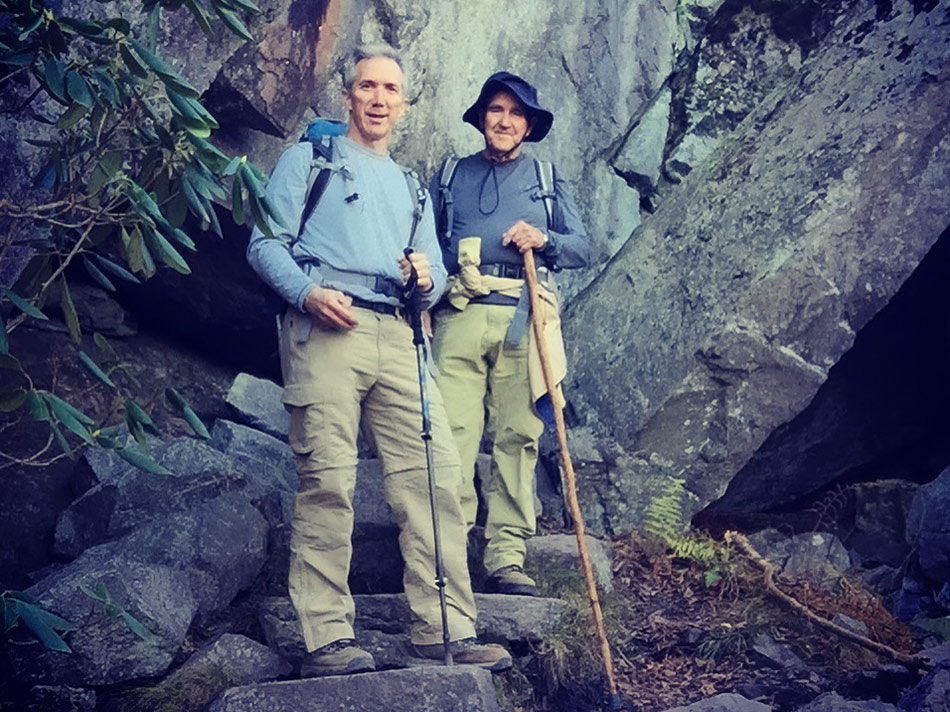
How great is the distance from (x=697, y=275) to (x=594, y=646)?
3.31 meters

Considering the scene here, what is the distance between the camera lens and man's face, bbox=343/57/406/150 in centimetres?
578

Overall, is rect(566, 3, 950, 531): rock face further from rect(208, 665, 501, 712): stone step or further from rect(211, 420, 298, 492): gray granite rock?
rect(208, 665, 501, 712): stone step

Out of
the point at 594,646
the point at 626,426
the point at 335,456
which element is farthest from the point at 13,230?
the point at 626,426

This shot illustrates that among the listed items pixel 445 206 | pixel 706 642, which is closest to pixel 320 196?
pixel 445 206

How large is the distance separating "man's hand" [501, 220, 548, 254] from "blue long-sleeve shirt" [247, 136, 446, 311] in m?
1.05

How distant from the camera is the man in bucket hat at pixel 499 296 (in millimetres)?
6715

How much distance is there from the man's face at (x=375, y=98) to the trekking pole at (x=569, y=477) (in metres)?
1.36

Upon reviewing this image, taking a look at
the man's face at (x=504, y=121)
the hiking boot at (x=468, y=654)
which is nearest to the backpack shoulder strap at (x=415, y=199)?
the man's face at (x=504, y=121)

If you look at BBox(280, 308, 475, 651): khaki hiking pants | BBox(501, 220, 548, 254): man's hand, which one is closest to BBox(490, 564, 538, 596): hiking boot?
BBox(280, 308, 475, 651): khaki hiking pants

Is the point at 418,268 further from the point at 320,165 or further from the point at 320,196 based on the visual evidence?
the point at 320,165

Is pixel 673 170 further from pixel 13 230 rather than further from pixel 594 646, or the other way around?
pixel 13 230

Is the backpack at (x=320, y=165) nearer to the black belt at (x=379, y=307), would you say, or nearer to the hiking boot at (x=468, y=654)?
the black belt at (x=379, y=307)

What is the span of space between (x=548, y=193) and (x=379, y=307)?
71.2 inches

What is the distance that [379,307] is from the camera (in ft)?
18.7
